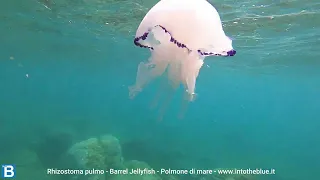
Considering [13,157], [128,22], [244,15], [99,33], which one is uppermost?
[99,33]

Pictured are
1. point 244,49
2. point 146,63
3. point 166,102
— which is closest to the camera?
point 146,63

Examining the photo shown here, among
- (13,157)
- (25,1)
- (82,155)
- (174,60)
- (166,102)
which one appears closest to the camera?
(174,60)

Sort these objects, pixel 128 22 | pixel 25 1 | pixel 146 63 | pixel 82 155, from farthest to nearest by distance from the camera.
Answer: pixel 128 22
pixel 25 1
pixel 82 155
pixel 146 63

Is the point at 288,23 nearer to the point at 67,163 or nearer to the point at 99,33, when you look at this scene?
the point at 67,163

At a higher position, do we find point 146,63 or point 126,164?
point 126,164

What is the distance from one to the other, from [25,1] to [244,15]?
27.1 ft

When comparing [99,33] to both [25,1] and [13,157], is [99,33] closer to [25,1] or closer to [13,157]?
[25,1]

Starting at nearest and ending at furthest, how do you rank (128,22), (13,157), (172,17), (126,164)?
(172,17) < (126,164) < (13,157) < (128,22)

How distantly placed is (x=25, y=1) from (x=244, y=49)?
10690mm

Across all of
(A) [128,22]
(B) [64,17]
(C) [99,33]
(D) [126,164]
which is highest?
(C) [99,33]

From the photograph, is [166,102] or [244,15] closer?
[166,102]

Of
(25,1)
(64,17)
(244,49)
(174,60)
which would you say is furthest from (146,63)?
(244,49)

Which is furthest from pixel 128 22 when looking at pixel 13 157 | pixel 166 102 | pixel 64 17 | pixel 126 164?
pixel 166 102

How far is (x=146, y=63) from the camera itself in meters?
3.50
